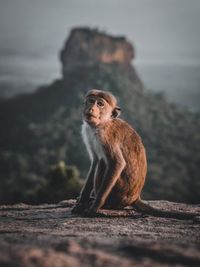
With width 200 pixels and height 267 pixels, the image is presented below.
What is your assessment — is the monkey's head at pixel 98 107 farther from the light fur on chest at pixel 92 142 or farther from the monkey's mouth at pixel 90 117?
the light fur on chest at pixel 92 142

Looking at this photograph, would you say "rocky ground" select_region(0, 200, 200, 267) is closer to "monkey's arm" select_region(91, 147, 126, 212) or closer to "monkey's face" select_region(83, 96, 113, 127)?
"monkey's arm" select_region(91, 147, 126, 212)

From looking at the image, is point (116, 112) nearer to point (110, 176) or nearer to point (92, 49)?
point (110, 176)

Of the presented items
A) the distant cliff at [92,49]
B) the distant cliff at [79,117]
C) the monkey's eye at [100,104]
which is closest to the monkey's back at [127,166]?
the monkey's eye at [100,104]

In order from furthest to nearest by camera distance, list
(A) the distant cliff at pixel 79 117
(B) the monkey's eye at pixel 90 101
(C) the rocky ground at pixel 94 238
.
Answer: (A) the distant cliff at pixel 79 117 → (B) the monkey's eye at pixel 90 101 → (C) the rocky ground at pixel 94 238

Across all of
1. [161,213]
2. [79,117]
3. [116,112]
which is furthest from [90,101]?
[79,117]

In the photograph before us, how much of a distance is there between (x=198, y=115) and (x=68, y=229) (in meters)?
88.1

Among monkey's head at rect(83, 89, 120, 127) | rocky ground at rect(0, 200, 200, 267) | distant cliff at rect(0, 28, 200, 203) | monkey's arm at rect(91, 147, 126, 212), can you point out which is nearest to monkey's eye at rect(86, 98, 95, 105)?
monkey's head at rect(83, 89, 120, 127)

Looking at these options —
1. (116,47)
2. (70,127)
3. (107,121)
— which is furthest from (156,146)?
(107,121)

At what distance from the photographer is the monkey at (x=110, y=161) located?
646 cm

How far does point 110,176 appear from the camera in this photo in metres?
6.45

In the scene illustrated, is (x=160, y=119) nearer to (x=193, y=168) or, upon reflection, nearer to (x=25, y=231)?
(x=193, y=168)

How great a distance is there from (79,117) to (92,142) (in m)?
74.8

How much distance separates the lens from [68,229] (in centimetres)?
541

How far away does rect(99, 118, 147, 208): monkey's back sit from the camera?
666 centimetres
